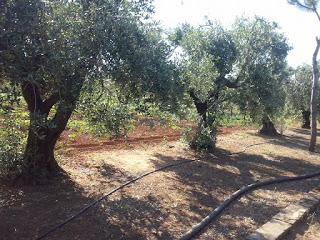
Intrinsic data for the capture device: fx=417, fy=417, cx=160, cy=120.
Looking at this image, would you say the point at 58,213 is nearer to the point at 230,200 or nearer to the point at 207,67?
the point at 230,200

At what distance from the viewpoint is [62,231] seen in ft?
21.6

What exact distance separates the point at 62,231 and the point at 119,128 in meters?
2.27

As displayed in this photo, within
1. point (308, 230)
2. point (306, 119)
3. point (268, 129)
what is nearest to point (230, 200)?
point (308, 230)

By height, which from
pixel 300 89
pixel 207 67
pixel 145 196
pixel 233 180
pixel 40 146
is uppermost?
pixel 300 89

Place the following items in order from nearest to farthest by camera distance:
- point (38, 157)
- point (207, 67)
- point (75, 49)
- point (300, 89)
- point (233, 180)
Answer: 1. point (75, 49)
2. point (38, 157)
3. point (233, 180)
4. point (207, 67)
5. point (300, 89)

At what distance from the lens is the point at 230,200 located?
878 centimetres

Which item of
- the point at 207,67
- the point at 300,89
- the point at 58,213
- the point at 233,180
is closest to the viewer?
the point at 58,213

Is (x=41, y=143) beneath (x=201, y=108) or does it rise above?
beneath

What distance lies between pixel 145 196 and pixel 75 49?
4.03 m

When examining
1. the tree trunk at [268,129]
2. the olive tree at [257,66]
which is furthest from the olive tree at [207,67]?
the tree trunk at [268,129]

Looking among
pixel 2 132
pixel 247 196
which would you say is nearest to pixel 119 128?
pixel 2 132

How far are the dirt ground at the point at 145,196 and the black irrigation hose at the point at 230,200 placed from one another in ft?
0.46

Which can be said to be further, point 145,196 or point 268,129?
point 268,129

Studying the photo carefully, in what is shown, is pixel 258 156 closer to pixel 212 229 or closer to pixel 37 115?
pixel 212 229
